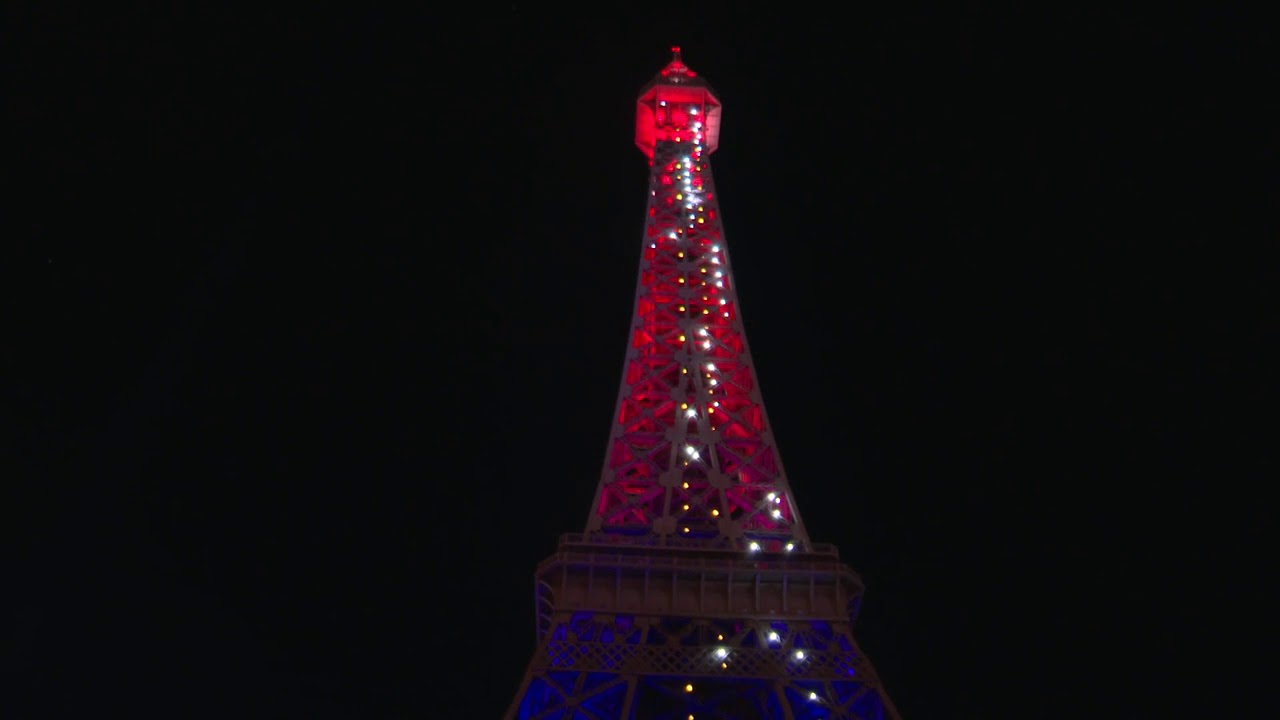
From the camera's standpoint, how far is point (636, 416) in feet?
101

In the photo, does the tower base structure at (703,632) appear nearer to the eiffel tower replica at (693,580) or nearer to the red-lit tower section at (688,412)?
the eiffel tower replica at (693,580)

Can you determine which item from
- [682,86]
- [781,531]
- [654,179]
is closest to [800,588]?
[781,531]

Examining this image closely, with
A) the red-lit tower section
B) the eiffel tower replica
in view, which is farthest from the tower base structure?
the red-lit tower section

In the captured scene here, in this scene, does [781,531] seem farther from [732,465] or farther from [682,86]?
[682,86]

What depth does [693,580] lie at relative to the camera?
24.9m

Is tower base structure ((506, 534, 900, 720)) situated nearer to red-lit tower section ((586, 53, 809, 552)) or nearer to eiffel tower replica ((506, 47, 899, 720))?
eiffel tower replica ((506, 47, 899, 720))

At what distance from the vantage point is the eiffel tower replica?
2344 centimetres

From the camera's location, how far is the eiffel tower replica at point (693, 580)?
23.4m

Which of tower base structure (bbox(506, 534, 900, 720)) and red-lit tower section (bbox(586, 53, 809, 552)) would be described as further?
red-lit tower section (bbox(586, 53, 809, 552))

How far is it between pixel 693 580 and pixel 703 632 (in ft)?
4.06

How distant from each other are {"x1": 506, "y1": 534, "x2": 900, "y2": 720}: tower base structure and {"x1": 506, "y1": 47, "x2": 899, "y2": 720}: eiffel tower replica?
0.11 ft

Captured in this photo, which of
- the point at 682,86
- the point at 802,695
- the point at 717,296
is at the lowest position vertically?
the point at 802,695

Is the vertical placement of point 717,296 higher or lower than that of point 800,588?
higher

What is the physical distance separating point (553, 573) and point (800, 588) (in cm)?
601
